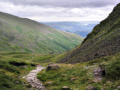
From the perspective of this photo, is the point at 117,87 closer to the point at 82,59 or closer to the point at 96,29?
the point at 82,59

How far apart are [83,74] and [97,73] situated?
14.0ft

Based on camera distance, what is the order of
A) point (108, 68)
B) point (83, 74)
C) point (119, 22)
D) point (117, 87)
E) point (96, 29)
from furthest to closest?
point (96, 29) → point (119, 22) → point (83, 74) → point (108, 68) → point (117, 87)

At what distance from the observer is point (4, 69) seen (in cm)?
7062

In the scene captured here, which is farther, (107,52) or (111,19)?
(111,19)

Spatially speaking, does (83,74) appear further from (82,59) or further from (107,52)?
(82,59)

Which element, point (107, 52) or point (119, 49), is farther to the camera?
point (107, 52)

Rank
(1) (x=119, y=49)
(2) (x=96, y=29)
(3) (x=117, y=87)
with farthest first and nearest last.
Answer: (2) (x=96, y=29)
(1) (x=119, y=49)
(3) (x=117, y=87)

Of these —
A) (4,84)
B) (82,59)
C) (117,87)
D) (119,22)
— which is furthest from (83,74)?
(119,22)

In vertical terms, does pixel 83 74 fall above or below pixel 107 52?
below

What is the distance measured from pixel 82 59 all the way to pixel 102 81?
54.9 metres

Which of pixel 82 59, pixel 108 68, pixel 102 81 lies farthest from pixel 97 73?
pixel 82 59

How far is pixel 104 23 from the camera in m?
145

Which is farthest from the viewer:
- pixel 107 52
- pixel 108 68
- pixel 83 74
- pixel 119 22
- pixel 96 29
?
pixel 96 29

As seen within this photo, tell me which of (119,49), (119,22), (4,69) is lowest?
(4,69)
